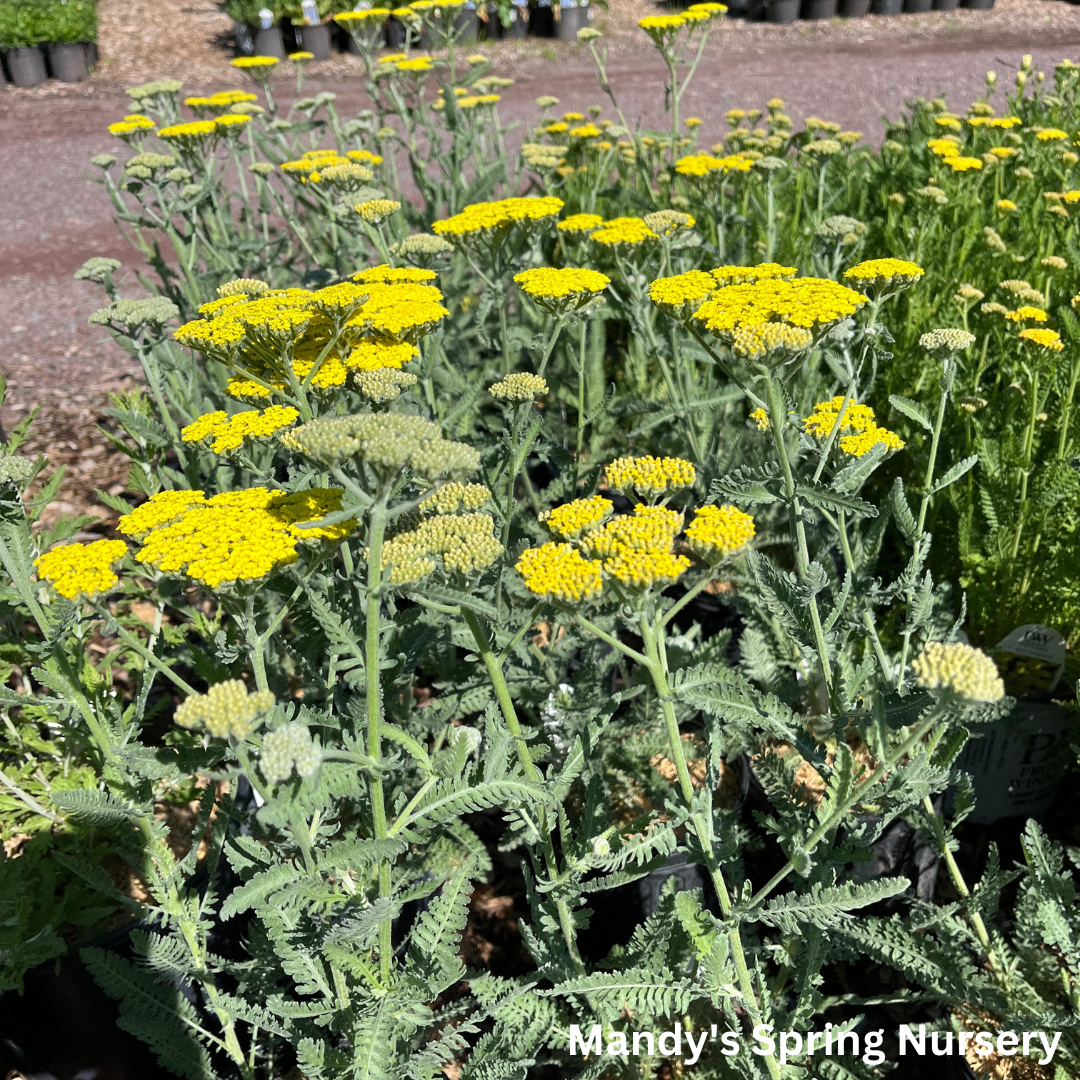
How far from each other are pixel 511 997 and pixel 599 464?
1952 mm

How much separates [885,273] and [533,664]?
4.75 feet

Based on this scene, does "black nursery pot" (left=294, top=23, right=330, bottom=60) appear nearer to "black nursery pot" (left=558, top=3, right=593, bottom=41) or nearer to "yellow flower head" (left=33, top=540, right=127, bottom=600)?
"black nursery pot" (left=558, top=3, right=593, bottom=41)

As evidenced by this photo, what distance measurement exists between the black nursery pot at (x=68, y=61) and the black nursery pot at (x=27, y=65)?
221mm

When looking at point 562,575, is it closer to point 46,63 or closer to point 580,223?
point 580,223

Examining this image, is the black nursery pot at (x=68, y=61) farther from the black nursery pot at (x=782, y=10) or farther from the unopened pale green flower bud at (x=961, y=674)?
the unopened pale green flower bud at (x=961, y=674)

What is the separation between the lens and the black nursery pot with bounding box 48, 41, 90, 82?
15.4m

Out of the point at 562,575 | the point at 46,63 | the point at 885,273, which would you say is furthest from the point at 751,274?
the point at 46,63

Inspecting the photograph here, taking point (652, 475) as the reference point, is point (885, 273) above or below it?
above

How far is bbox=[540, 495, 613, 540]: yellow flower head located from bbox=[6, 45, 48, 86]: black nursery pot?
59.8 feet

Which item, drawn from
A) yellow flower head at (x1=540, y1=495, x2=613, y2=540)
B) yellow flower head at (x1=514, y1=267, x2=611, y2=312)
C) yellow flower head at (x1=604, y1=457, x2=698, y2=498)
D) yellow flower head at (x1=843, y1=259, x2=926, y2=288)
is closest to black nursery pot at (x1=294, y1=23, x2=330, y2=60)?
yellow flower head at (x1=514, y1=267, x2=611, y2=312)

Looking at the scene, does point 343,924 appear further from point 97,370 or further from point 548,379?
point 97,370

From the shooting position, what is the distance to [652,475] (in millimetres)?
1819

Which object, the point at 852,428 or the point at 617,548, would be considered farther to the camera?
the point at 852,428

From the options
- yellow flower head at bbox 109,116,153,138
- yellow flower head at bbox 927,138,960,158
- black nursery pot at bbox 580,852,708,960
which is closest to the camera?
black nursery pot at bbox 580,852,708,960
